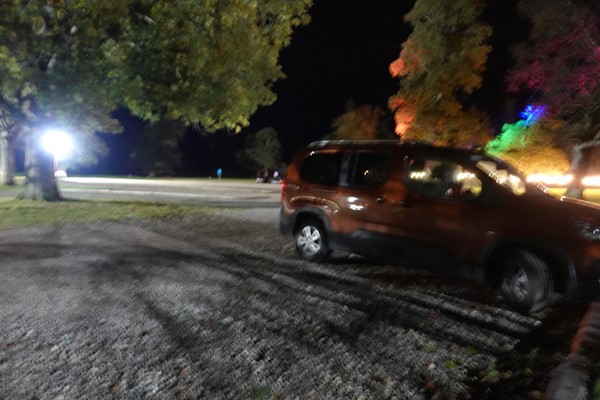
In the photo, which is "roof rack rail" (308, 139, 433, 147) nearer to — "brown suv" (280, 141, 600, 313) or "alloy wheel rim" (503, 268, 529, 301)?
"brown suv" (280, 141, 600, 313)

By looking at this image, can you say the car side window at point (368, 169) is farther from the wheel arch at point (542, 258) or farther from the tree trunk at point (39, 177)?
the tree trunk at point (39, 177)

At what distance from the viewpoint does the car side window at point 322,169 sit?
292 inches

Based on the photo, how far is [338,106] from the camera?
7519 centimetres

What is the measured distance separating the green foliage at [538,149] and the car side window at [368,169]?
54.1ft

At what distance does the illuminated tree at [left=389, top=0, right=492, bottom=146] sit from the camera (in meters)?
26.8

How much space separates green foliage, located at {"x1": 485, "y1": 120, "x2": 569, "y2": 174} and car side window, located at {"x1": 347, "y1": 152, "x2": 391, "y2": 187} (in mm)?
16482

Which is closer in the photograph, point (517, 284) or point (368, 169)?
point (517, 284)

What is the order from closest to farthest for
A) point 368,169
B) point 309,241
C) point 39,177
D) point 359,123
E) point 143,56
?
point 368,169 < point 309,241 < point 143,56 < point 39,177 < point 359,123

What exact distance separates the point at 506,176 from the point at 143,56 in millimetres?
10310

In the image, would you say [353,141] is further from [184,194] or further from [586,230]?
[184,194]

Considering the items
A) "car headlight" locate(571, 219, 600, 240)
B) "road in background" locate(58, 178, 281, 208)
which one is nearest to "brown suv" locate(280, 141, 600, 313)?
"car headlight" locate(571, 219, 600, 240)

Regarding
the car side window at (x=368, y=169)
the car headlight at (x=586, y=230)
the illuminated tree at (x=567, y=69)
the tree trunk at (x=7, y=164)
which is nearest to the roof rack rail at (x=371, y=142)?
the car side window at (x=368, y=169)

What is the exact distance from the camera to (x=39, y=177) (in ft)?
53.8

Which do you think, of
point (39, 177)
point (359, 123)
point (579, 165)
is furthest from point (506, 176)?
point (359, 123)
